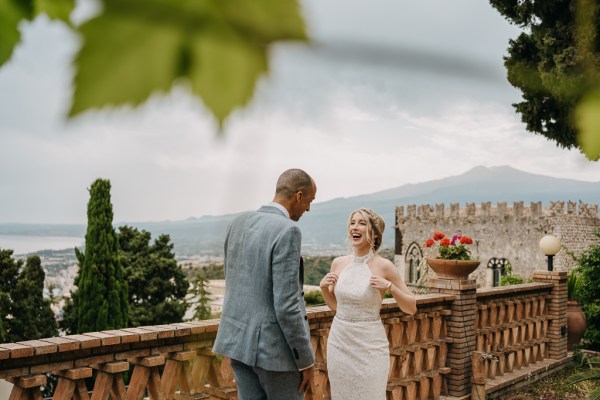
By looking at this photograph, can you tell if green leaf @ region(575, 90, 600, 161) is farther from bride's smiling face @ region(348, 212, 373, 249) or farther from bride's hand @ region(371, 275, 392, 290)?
bride's smiling face @ region(348, 212, 373, 249)

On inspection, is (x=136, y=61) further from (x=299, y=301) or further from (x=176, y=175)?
(x=299, y=301)

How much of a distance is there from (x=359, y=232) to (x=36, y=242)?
3330 millimetres

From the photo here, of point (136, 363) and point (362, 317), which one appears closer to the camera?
point (136, 363)

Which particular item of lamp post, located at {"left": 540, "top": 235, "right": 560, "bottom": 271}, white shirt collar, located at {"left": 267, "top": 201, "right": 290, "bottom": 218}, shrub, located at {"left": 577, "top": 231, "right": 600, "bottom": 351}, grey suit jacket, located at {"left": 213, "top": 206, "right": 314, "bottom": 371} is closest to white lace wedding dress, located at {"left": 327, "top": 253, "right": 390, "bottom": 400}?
grey suit jacket, located at {"left": 213, "top": 206, "right": 314, "bottom": 371}

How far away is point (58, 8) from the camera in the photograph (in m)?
0.24

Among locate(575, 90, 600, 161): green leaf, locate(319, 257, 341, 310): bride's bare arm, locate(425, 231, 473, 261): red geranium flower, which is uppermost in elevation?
locate(575, 90, 600, 161): green leaf

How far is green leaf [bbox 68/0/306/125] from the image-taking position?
207 mm

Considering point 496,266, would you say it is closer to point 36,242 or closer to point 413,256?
point 413,256

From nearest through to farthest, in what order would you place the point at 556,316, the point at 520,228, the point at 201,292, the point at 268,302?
1. the point at 201,292
2. the point at 268,302
3. the point at 556,316
4. the point at 520,228

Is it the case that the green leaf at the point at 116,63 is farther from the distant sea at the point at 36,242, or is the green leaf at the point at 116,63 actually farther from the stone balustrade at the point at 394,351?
the stone balustrade at the point at 394,351

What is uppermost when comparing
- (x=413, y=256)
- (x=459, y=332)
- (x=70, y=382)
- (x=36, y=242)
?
(x=36, y=242)

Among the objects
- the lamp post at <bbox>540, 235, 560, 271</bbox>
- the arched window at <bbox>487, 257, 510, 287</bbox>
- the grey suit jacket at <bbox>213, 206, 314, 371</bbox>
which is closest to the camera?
the grey suit jacket at <bbox>213, 206, 314, 371</bbox>

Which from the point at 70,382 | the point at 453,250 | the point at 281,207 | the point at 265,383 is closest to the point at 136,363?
the point at 70,382

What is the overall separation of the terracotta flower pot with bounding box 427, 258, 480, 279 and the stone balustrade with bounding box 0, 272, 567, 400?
0.08 m
